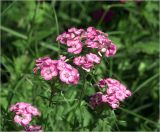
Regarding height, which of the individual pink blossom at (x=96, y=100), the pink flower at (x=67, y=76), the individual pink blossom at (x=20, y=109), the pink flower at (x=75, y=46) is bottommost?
the individual pink blossom at (x=20, y=109)

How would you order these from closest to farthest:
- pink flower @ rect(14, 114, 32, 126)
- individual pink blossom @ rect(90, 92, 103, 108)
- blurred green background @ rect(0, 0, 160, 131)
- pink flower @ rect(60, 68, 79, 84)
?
1. pink flower @ rect(60, 68, 79, 84)
2. pink flower @ rect(14, 114, 32, 126)
3. individual pink blossom @ rect(90, 92, 103, 108)
4. blurred green background @ rect(0, 0, 160, 131)

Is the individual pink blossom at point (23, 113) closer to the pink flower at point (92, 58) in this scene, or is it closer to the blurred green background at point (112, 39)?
the pink flower at point (92, 58)

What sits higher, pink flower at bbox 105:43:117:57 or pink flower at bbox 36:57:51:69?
pink flower at bbox 105:43:117:57

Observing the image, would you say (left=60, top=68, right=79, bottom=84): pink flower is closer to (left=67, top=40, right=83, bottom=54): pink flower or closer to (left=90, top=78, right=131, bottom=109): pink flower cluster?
(left=67, top=40, right=83, bottom=54): pink flower

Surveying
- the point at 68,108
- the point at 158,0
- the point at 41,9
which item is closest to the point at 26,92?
the point at 68,108

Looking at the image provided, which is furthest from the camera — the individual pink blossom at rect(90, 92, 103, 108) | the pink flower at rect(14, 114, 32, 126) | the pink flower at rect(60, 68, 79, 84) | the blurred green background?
the blurred green background

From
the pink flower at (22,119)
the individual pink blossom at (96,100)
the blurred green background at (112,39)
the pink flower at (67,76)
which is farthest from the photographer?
the blurred green background at (112,39)

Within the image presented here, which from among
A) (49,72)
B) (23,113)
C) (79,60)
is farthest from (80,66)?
(23,113)

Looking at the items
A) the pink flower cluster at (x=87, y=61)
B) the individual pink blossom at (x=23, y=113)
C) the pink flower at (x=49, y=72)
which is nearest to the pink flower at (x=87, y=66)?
the pink flower cluster at (x=87, y=61)

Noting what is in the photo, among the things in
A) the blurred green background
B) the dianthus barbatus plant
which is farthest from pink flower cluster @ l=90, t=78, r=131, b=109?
the blurred green background
